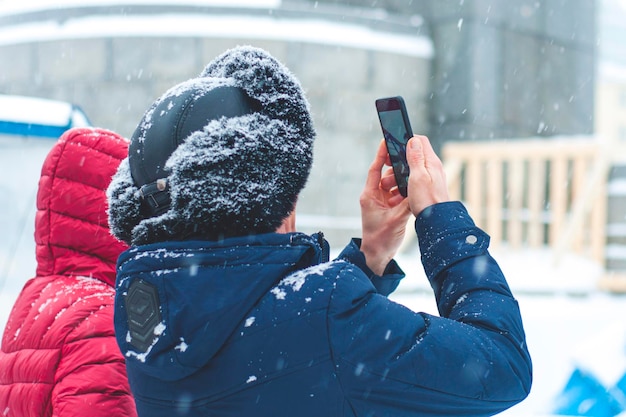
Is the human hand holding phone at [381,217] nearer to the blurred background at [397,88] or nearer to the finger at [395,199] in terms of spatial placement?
the finger at [395,199]

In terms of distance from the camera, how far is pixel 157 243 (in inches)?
44.8

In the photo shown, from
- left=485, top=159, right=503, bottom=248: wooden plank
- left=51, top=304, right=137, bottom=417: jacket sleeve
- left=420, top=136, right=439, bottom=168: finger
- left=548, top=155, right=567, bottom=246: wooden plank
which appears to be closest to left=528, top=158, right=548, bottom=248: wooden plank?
left=548, top=155, right=567, bottom=246: wooden plank

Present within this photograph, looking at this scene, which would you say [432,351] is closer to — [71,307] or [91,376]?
[91,376]

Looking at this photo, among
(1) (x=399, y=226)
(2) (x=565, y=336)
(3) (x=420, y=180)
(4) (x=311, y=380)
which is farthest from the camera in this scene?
(2) (x=565, y=336)

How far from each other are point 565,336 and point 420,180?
3.83 metres

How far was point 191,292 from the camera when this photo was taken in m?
1.07

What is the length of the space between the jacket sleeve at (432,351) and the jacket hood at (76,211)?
87cm

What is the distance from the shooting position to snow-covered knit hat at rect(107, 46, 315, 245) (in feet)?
3.64

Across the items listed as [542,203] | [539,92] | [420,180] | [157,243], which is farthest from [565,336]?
[157,243]

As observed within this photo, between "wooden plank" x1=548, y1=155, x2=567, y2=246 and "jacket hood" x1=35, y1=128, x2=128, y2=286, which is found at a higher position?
"jacket hood" x1=35, y1=128, x2=128, y2=286

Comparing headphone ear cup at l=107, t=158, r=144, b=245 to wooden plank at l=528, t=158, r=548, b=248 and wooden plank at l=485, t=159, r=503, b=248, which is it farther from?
wooden plank at l=528, t=158, r=548, b=248

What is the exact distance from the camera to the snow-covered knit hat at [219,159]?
1.11 metres

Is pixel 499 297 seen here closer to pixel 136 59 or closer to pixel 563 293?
pixel 563 293

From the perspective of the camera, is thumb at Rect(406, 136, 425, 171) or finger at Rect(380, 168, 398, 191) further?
finger at Rect(380, 168, 398, 191)
